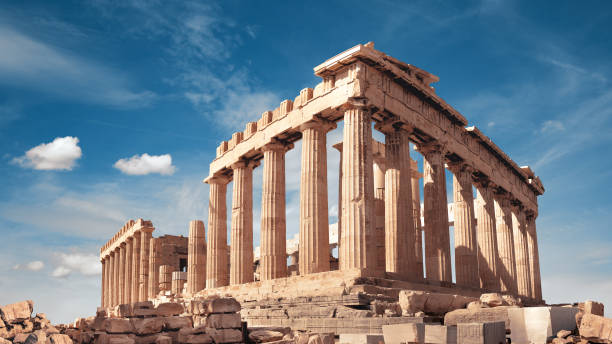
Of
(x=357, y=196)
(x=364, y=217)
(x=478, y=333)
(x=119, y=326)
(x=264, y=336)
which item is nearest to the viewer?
(x=478, y=333)

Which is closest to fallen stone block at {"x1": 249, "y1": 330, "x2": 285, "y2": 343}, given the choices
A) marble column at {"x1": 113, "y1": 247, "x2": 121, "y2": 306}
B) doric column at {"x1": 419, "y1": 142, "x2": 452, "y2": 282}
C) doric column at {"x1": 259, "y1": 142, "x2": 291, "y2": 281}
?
doric column at {"x1": 259, "y1": 142, "x2": 291, "y2": 281}

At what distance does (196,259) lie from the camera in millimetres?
39344

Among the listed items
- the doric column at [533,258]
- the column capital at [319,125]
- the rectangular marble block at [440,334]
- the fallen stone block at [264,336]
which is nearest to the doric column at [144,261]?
the column capital at [319,125]

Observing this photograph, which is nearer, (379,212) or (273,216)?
(273,216)

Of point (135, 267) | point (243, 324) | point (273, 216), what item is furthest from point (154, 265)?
point (243, 324)

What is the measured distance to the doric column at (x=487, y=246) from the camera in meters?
35.4

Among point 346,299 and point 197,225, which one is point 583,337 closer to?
point 346,299

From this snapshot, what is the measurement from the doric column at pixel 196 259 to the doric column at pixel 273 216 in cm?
967

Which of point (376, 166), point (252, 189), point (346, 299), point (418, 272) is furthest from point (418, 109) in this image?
point (346, 299)

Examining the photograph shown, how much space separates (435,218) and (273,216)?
8013 mm

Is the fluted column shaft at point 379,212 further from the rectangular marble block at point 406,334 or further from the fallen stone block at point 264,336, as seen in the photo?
the rectangular marble block at point 406,334

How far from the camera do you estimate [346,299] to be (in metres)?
19.9

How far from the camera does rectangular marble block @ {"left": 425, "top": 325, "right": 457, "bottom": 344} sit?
40.1 feet

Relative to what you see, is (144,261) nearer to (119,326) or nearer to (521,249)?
(521,249)
